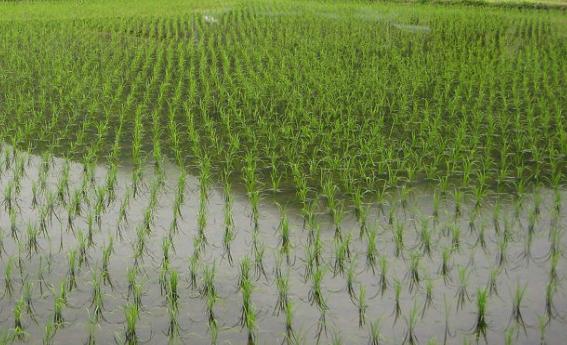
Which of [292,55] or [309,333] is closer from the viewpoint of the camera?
[309,333]

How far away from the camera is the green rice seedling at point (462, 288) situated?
3403mm

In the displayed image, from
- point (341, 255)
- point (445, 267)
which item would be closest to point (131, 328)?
point (341, 255)

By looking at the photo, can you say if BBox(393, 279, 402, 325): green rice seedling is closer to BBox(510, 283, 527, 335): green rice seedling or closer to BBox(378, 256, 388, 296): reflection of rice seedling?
BBox(378, 256, 388, 296): reflection of rice seedling

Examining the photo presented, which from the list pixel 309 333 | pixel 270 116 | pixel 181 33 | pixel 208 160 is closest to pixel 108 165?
pixel 208 160

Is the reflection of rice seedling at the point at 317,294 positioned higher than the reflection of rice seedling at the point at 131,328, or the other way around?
the reflection of rice seedling at the point at 131,328

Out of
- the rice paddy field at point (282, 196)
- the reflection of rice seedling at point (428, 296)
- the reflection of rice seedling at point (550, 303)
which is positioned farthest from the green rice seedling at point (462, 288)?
the reflection of rice seedling at point (550, 303)

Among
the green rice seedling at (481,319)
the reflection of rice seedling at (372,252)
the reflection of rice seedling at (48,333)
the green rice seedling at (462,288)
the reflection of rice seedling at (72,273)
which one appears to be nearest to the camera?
the reflection of rice seedling at (48,333)

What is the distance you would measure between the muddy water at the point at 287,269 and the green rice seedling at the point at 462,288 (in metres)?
0.02

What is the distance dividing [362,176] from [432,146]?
38.4 inches

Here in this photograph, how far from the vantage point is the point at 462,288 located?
3.52m

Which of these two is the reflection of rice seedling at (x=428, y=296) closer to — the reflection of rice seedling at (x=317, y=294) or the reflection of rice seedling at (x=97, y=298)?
the reflection of rice seedling at (x=317, y=294)

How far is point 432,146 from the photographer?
577 cm

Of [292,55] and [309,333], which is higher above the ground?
[309,333]

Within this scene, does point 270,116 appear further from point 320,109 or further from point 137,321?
point 137,321
